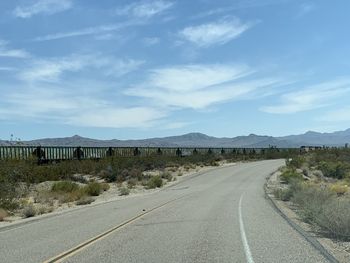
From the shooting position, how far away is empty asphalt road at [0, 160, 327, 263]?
11484mm

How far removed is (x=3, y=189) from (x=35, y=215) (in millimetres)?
3534

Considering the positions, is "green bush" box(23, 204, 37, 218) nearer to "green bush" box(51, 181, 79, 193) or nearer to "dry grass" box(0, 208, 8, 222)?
"dry grass" box(0, 208, 8, 222)

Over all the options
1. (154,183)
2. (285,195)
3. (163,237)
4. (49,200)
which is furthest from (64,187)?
(163,237)

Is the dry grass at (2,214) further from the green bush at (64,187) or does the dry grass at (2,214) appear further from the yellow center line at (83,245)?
the green bush at (64,187)

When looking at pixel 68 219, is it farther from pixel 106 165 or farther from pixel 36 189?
pixel 106 165

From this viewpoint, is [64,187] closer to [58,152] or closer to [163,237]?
[58,152]

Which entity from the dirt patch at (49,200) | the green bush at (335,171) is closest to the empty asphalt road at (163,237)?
the dirt patch at (49,200)

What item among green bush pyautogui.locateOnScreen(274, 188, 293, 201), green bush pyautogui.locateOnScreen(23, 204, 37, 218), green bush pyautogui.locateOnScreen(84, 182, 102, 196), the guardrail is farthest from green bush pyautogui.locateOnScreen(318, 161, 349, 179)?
green bush pyautogui.locateOnScreen(23, 204, 37, 218)

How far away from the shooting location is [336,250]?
12.5 meters

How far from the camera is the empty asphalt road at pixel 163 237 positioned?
11.5m

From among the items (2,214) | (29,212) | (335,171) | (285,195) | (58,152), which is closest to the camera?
(2,214)

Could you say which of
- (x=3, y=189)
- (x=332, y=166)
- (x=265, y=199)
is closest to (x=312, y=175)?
(x=332, y=166)

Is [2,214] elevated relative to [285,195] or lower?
elevated

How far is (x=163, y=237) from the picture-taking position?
1439 centimetres
